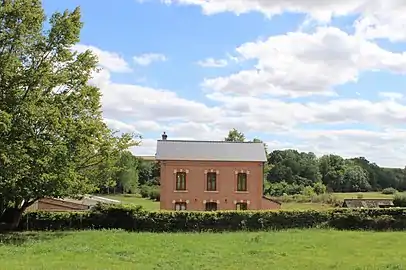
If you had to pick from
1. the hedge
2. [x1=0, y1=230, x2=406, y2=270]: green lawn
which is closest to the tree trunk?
the hedge

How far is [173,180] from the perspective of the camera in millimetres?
42531

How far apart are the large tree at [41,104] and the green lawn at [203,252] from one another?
8.59ft

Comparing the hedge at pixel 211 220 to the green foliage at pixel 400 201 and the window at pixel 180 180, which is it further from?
the window at pixel 180 180

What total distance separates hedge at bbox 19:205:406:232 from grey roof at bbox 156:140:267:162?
12.2 meters

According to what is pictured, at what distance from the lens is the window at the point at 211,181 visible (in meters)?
42.7

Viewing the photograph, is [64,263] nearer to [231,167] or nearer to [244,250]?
[244,250]

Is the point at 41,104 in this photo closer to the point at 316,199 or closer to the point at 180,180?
the point at 180,180

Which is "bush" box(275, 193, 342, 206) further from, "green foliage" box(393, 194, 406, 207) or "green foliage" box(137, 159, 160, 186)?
"green foliage" box(137, 159, 160, 186)

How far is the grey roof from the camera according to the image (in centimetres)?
4291

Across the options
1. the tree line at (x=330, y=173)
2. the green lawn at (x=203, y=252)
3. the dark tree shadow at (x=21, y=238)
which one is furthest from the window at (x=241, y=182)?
the tree line at (x=330, y=173)

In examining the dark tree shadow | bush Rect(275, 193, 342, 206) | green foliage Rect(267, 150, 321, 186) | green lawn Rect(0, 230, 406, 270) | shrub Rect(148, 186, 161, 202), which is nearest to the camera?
green lawn Rect(0, 230, 406, 270)

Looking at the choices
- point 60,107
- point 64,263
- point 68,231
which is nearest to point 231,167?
point 68,231

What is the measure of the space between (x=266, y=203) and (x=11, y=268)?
30.8 meters

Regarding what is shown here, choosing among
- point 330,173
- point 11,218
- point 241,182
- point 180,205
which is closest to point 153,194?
point 180,205
